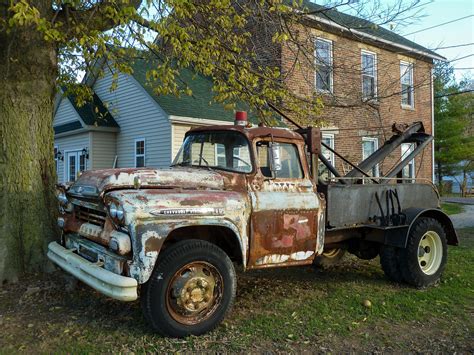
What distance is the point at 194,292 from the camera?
4.16 metres

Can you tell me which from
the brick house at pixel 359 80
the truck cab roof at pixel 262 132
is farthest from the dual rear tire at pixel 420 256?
the brick house at pixel 359 80

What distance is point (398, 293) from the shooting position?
18.8 ft

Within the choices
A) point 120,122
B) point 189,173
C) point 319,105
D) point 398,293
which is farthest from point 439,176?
point 189,173

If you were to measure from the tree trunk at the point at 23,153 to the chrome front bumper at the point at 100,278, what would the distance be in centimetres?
157

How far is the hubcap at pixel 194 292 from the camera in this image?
161 inches

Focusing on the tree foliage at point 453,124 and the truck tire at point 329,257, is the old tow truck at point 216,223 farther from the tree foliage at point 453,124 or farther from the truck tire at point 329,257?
the tree foliage at point 453,124

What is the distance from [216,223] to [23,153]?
3147 mm

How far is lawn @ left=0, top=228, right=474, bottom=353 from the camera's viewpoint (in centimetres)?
404

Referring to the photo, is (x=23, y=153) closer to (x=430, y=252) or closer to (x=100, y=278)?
(x=100, y=278)

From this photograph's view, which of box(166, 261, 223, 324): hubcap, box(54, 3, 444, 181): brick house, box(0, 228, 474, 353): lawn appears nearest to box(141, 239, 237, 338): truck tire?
box(166, 261, 223, 324): hubcap

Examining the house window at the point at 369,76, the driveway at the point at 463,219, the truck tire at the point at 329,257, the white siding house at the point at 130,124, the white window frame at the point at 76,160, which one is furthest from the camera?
the white window frame at the point at 76,160

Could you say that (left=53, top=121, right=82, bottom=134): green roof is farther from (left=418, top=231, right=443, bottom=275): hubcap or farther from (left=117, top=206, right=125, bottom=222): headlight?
(left=117, top=206, right=125, bottom=222): headlight

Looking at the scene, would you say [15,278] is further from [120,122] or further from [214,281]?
[120,122]

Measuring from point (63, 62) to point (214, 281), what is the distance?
6.65m
